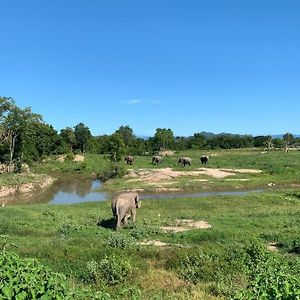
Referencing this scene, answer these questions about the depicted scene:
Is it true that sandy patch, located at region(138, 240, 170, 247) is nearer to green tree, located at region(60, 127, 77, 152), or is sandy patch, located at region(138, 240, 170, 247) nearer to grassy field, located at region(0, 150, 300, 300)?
grassy field, located at region(0, 150, 300, 300)

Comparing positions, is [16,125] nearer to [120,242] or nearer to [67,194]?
[67,194]

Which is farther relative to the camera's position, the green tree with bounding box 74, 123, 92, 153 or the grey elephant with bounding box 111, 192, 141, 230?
the green tree with bounding box 74, 123, 92, 153

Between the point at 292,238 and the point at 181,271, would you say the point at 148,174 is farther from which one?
the point at 181,271

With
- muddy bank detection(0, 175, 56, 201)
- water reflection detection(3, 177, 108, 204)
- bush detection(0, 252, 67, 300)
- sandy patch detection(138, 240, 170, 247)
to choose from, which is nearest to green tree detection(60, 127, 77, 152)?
water reflection detection(3, 177, 108, 204)

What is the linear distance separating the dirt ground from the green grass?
12.3 meters

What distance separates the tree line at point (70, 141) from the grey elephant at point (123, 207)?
31.2 m

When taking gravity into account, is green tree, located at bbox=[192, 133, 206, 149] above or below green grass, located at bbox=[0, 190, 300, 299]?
above

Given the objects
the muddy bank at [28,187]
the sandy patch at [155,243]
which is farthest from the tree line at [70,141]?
the sandy patch at [155,243]

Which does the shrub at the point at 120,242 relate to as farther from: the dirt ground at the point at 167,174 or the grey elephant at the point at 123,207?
the dirt ground at the point at 167,174

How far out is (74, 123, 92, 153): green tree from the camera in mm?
83875

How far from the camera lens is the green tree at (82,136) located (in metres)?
83.9

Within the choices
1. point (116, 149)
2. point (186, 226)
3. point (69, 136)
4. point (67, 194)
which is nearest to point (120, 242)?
point (186, 226)

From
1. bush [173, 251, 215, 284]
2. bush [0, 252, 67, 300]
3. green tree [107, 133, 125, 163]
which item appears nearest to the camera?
bush [0, 252, 67, 300]

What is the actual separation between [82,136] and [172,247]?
68.5 m
